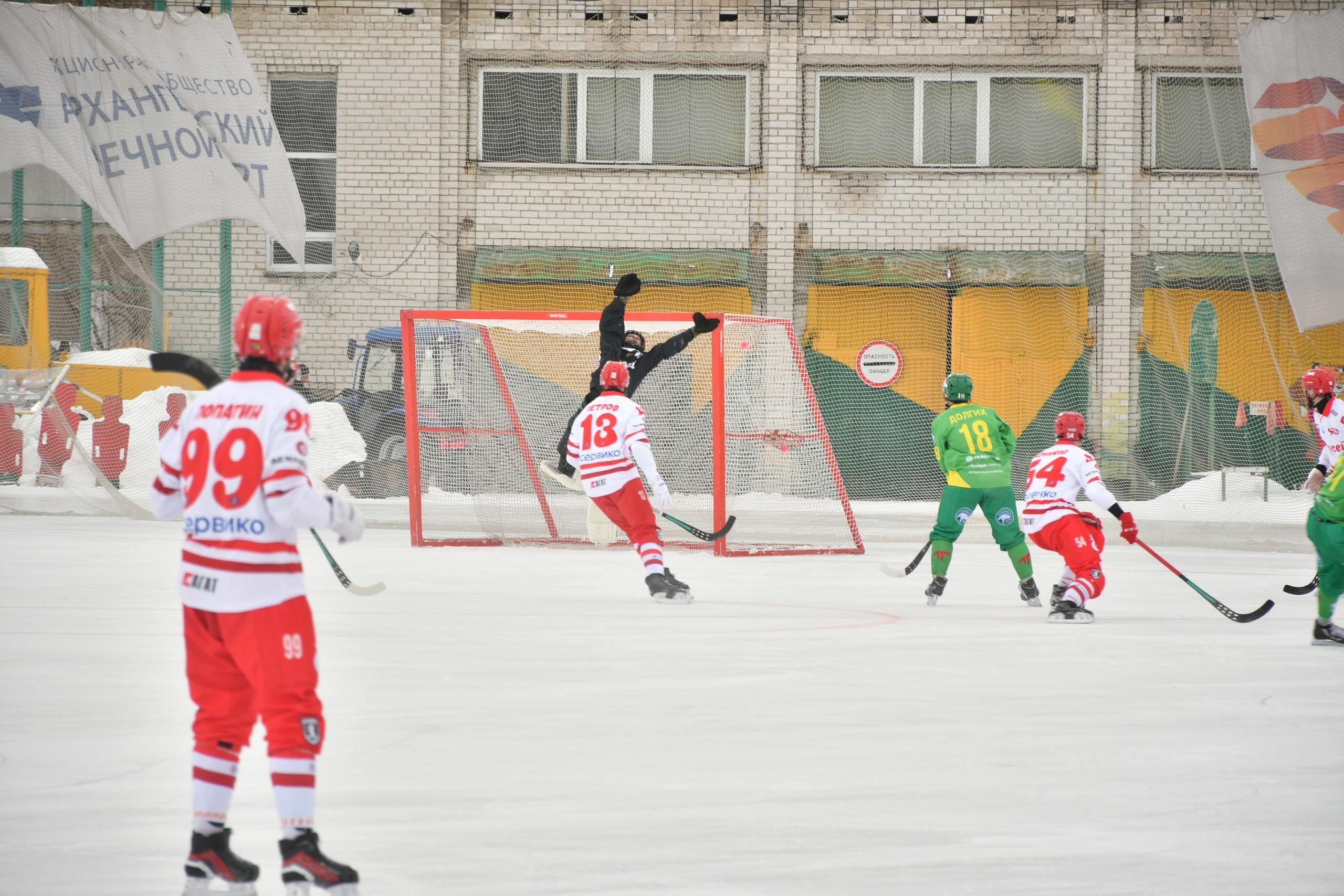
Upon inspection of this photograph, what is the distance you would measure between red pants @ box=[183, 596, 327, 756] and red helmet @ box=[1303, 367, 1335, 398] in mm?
5885

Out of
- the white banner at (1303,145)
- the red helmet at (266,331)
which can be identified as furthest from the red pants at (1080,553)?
the white banner at (1303,145)

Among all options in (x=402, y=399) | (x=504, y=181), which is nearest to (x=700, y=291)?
(x=504, y=181)

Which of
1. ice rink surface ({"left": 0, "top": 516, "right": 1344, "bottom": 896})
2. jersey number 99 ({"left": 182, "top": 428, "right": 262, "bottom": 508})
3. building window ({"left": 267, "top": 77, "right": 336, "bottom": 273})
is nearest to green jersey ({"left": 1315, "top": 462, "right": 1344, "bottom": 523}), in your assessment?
ice rink surface ({"left": 0, "top": 516, "right": 1344, "bottom": 896})

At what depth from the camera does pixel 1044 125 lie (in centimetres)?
1650

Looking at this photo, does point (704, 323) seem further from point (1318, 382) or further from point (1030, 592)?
point (1318, 382)

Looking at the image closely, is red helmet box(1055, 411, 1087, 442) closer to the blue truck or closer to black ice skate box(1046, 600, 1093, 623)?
black ice skate box(1046, 600, 1093, 623)

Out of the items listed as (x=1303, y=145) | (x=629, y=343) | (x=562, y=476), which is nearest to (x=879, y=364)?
(x=1303, y=145)

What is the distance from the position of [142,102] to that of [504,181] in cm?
407

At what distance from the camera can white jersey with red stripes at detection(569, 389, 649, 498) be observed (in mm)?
A: 7953

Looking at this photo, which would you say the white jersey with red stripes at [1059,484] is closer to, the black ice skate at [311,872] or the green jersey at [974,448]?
the green jersey at [974,448]

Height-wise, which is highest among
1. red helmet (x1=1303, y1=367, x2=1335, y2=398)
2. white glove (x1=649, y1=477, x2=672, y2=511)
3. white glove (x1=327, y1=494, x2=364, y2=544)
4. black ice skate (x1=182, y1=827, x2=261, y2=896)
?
red helmet (x1=1303, y1=367, x2=1335, y2=398)

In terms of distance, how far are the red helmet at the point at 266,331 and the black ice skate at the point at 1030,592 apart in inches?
214

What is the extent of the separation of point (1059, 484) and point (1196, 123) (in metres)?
10.8

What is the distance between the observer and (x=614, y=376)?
8.05 m
